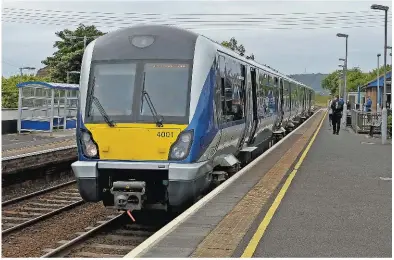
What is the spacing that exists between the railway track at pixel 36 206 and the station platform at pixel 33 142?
3375mm

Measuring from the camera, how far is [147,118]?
9.72 metres

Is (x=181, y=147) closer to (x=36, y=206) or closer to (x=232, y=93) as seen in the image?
(x=232, y=93)

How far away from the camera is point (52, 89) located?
2797 cm

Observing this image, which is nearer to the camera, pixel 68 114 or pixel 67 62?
pixel 68 114

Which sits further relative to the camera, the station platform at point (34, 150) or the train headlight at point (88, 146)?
the station platform at point (34, 150)

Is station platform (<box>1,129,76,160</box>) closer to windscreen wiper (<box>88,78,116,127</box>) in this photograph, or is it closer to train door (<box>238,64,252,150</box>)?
train door (<box>238,64,252,150</box>)

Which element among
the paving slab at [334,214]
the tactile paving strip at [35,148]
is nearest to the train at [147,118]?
the paving slab at [334,214]

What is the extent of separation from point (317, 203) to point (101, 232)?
11.6 feet

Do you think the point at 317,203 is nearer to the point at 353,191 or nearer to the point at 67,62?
the point at 353,191

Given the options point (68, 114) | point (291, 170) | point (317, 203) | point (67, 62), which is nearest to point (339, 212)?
point (317, 203)

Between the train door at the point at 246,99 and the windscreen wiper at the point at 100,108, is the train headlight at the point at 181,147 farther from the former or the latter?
the train door at the point at 246,99

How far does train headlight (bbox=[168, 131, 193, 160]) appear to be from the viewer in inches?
375

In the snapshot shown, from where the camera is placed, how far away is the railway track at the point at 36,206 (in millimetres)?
11552

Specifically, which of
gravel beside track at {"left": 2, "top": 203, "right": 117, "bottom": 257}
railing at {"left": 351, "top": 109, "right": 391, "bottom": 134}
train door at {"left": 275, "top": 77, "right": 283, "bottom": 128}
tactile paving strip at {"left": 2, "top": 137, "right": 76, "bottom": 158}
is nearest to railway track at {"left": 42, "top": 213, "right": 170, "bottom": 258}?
gravel beside track at {"left": 2, "top": 203, "right": 117, "bottom": 257}
